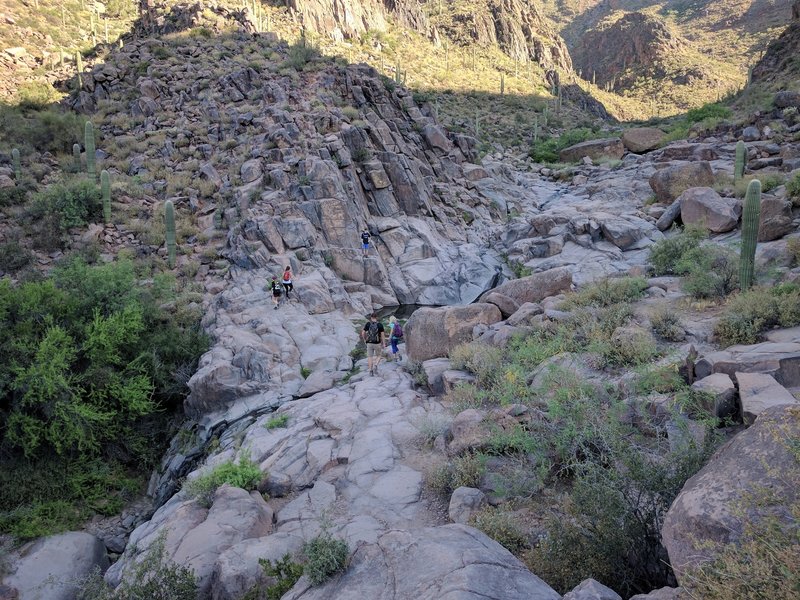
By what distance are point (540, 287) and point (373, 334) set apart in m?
4.73

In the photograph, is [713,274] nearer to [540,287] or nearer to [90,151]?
[540,287]

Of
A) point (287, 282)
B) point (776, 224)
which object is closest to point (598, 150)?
point (776, 224)

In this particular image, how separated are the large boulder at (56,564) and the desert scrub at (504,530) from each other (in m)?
6.99

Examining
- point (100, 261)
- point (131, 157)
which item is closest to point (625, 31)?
point (131, 157)

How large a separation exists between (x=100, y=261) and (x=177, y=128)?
1003cm

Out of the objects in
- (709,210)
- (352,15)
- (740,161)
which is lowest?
(709,210)

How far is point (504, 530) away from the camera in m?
4.80

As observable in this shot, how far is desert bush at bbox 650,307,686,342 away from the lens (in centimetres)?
852

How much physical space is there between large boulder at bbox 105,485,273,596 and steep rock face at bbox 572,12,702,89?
69165 millimetres

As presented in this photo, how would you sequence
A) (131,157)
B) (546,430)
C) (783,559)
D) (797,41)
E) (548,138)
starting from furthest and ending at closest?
(548,138) < (797,41) < (131,157) < (546,430) < (783,559)

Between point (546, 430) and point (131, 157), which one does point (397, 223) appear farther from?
point (546, 430)

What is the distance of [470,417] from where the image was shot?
7113mm

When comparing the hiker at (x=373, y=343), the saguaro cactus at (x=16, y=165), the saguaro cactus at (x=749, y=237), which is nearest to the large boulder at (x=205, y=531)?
the hiker at (x=373, y=343)

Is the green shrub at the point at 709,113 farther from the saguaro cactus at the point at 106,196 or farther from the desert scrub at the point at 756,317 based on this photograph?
the saguaro cactus at the point at 106,196
